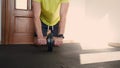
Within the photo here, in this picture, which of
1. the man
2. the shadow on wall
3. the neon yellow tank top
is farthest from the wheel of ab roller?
the shadow on wall

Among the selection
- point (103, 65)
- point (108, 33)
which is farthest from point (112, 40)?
point (103, 65)

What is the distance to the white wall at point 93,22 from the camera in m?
3.75

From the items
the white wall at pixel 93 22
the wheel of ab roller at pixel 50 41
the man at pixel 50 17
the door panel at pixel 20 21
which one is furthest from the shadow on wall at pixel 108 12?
the wheel of ab roller at pixel 50 41

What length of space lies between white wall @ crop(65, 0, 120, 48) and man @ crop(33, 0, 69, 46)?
1.81m

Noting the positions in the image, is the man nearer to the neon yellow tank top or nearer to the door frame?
the neon yellow tank top

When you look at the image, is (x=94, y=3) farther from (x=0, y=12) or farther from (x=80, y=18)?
(x=0, y=12)

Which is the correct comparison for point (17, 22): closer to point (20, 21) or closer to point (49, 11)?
point (20, 21)

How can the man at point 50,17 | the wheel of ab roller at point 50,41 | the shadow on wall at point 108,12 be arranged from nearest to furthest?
the wheel of ab roller at point 50,41 < the man at point 50,17 < the shadow on wall at point 108,12

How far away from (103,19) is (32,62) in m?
3.00

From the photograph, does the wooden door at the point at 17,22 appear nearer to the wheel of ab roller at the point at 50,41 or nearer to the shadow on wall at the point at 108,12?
the shadow on wall at the point at 108,12

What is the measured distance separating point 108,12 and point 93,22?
0.34 metres

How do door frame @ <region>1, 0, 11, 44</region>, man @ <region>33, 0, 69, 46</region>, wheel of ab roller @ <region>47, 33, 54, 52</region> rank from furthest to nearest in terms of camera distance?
door frame @ <region>1, 0, 11, 44</region>, man @ <region>33, 0, 69, 46</region>, wheel of ab roller @ <region>47, 33, 54, 52</region>

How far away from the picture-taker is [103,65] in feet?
3.22

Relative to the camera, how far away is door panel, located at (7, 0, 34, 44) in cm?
347
